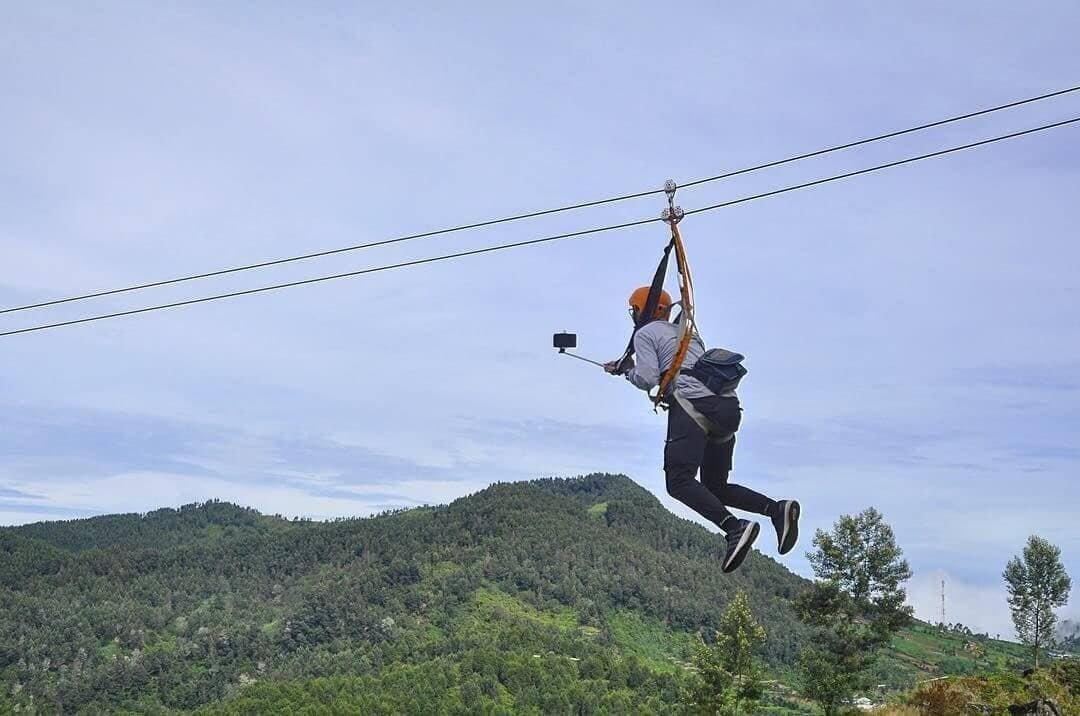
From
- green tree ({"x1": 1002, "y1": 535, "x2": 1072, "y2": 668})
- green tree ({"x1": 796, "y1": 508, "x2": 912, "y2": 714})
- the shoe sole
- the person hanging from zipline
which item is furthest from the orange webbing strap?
green tree ({"x1": 1002, "y1": 535, "x2": 1072, "y2": 668})

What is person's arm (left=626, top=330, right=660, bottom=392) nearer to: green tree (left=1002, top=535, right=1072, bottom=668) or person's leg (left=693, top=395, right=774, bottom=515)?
person's leg (left=693, top=395, right=774, bottom=515)

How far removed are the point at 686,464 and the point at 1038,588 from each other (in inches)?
2816

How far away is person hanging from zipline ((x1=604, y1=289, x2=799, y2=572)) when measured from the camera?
8688 mm

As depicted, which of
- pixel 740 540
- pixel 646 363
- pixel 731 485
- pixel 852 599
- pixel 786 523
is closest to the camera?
pixel 740 540

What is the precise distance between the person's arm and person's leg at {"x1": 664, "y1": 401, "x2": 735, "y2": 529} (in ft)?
1.11

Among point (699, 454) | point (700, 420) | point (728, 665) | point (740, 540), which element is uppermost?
point (700, 420)

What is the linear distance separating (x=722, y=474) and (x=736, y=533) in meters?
0.99

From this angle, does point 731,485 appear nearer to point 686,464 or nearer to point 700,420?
point 686,464

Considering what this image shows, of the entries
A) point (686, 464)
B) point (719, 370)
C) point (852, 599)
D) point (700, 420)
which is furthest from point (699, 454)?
point (852, 599)

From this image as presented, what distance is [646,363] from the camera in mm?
9133

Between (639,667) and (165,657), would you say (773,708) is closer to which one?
(639,667)

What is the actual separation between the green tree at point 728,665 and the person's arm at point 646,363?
56.0 meters

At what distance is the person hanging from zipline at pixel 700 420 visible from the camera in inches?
342

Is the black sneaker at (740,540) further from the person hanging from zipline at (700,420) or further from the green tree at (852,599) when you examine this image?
the green tree at (852,599)
